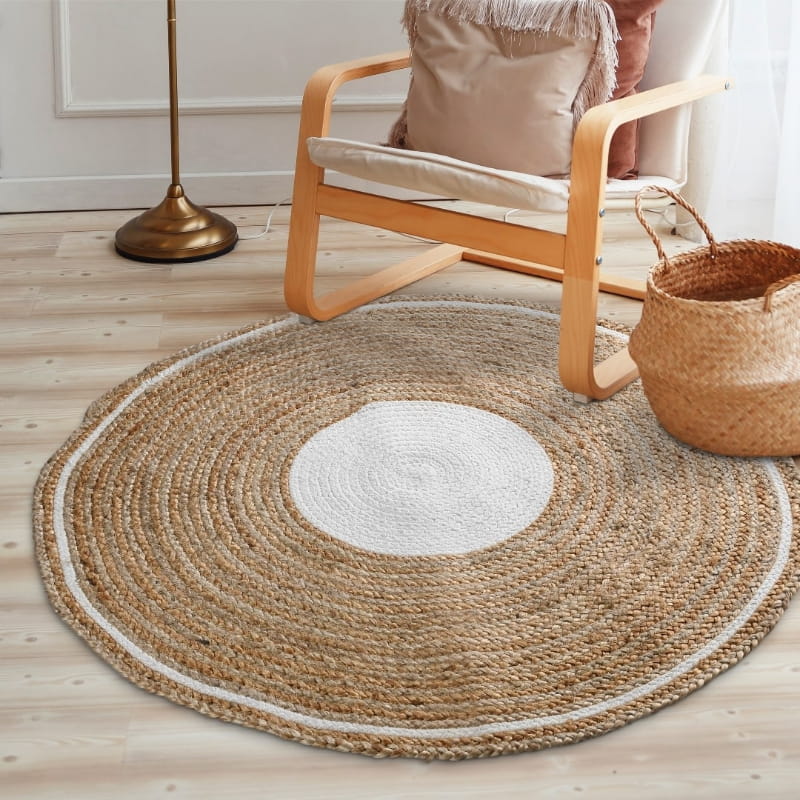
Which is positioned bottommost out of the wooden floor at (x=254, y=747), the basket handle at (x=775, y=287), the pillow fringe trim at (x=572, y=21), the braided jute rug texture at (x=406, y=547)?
the wooden floor at (x=254, y=747)

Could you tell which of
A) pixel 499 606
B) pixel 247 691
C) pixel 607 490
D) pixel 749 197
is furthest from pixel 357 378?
pixel 749 197

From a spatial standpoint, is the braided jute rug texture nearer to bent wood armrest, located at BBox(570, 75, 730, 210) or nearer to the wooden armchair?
the wooden armchair

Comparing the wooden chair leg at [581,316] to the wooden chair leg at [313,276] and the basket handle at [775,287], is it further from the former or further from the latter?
the wooden chair leg at [313,276]

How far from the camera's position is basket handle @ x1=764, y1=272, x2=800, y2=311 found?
1613 mm

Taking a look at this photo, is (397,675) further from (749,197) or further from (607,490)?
(749,197)

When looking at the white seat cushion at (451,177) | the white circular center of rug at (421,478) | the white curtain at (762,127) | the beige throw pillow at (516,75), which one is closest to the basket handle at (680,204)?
the white seat cushion at (451,177)

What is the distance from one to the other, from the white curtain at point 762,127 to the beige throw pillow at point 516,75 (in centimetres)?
42

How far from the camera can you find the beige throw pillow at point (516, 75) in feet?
6.53

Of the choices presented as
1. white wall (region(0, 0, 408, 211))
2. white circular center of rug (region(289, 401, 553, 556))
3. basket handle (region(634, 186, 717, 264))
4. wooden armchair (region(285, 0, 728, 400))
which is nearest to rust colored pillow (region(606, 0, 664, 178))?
wooden armchair (region(285, 0, 728, 400))

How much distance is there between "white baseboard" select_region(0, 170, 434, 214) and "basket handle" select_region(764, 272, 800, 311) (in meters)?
1.41

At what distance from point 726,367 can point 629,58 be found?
0.72 meters

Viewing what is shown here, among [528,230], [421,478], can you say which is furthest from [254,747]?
[528,230]

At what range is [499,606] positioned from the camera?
143 cm

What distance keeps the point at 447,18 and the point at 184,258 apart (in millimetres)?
829
